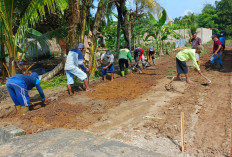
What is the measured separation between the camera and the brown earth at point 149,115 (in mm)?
3583

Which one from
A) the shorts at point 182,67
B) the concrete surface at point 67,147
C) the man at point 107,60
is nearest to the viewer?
the concrete surface at point 67,147

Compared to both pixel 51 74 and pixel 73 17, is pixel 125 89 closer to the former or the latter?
pixel 73 17

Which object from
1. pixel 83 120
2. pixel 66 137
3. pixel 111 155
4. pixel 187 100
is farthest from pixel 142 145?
pixel 187 100

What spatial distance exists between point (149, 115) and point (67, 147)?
6.75 ft

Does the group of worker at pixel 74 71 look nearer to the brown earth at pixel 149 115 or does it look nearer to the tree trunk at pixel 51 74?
the brown earth at pixel 149 115

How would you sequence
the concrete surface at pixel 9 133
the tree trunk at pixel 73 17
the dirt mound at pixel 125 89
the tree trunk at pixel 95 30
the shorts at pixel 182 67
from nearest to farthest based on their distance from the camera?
the concrete surface at pixel 9 133, the dirt mound at pixel 125 89, the shorts at pixel 182 67, the tree trunk at pixel 73 17, the tree trunk at pixel 95 30

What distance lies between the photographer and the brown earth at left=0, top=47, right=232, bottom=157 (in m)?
3.58

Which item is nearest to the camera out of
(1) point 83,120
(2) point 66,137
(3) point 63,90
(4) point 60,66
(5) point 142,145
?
(5) point 142,145

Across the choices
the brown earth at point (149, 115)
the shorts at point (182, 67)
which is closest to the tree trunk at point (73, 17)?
the brown earth at point (149, 115)

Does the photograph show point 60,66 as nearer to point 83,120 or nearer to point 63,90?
point 63,90

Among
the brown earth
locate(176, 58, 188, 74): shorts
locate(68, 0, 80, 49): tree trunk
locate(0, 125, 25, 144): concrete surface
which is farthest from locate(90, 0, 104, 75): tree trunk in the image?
locate(0, 125, 25, 144): concrete surface

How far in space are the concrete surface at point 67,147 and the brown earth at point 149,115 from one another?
34 centimetres

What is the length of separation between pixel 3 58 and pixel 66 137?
7.81 m

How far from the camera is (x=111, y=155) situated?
3.07m
